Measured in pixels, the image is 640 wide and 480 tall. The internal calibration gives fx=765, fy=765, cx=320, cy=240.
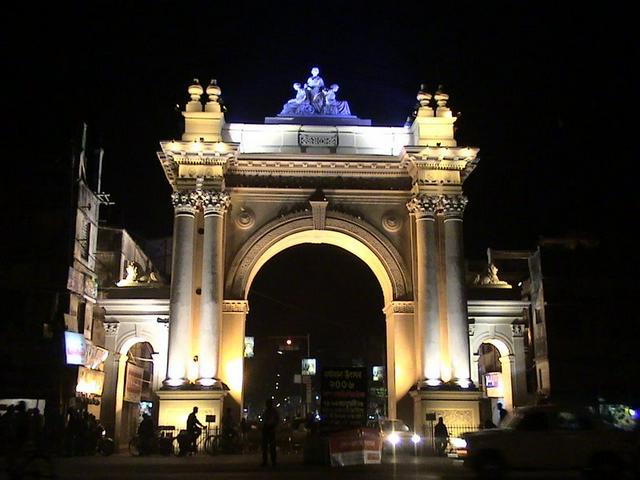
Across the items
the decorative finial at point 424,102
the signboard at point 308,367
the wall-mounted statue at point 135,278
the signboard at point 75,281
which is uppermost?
the decorative finial at point 424,102

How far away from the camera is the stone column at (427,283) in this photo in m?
30.5

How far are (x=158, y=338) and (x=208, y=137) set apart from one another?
30.1 feet

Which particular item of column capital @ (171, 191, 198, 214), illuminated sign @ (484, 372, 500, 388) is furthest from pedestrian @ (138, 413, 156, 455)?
illuminated sign @ (484, 372, 500, 388)

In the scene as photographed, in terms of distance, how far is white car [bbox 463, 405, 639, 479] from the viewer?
15758mm

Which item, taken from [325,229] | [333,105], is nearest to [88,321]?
[325,229]

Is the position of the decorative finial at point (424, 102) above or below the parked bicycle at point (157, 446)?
above

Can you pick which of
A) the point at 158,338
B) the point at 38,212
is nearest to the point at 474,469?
the point at 158,338

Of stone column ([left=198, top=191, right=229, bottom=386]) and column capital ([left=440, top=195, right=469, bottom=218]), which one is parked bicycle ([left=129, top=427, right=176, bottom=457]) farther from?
column capital ([left=440, top=195, right=469, bottom=218])

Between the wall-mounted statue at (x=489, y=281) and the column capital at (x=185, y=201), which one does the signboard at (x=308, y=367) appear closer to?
the wall-mounted statue at (x=489, y=281)

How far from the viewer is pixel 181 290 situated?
30625 millimetres

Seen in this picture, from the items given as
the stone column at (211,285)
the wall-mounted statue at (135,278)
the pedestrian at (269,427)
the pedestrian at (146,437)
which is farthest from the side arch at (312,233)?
the pedestrian at (269,427)

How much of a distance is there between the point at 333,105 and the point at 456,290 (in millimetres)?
10208

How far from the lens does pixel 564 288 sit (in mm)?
35250

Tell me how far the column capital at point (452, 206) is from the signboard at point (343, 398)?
13.3 m
